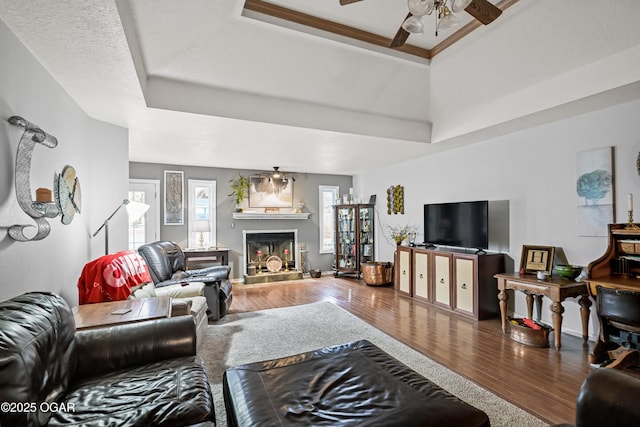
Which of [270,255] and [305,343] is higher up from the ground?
[270,255]

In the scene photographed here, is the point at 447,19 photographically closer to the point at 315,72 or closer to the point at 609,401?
the point at 315,72

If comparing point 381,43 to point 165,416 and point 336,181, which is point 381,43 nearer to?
point 165,416

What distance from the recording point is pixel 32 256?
7.07ft

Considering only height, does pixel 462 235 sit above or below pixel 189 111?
below

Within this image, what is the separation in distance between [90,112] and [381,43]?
3.07 metres


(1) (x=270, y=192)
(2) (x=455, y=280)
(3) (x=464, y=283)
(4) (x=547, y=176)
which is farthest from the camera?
(1) (x=270, y=192)

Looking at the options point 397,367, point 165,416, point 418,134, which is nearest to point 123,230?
point 165,416

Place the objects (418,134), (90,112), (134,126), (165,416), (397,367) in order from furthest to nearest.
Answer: (418,134) < (134,126) < (90,112) < (397,367) < (165,416)

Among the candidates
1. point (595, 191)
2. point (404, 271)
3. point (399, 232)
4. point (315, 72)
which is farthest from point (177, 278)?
point (595, 191)

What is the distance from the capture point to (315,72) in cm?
342

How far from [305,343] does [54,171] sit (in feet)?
8.97

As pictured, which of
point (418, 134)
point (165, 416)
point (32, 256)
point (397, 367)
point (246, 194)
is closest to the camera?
point (165, 416)

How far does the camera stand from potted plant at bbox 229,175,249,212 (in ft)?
22.4

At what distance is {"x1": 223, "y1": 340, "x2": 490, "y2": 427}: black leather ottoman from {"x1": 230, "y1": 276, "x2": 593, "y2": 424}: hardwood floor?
1141mm
